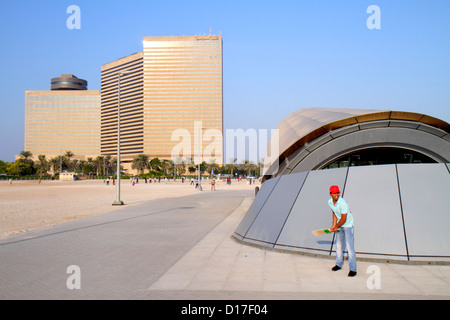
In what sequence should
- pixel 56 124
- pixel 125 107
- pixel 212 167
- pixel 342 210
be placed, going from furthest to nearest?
1. pixel 56 124
2. pixel 125 107
3. pixel 212 167
4. pixel 342 210

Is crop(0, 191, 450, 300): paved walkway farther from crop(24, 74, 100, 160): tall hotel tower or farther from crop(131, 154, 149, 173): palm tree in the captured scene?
crop(24, 74, 100, 160): tall hotel tower

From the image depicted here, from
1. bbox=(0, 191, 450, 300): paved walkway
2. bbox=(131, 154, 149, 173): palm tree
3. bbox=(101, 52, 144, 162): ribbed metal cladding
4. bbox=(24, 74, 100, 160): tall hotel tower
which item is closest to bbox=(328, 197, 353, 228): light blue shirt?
bbox=(0, 191, 450, 300): paved walkway

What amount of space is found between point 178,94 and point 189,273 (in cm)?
16134

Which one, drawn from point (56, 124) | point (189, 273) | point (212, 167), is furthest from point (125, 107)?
point (189, 273)

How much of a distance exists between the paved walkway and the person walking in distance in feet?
0.84

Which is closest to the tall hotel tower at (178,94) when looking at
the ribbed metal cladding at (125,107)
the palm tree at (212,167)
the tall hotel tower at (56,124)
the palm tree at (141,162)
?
the ribbed metal cladding at (125,107)

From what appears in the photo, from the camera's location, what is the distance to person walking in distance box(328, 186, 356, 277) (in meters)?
6.38

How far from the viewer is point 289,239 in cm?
852

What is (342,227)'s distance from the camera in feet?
21.5

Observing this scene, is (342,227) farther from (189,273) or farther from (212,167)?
(212,167)

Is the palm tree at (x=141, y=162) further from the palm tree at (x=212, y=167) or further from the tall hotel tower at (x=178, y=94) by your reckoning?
the palm tree at (x=212, y=167)
